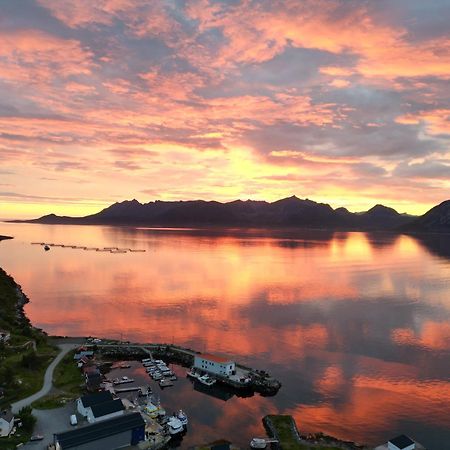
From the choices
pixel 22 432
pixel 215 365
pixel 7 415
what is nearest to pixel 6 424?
pixel 7 415

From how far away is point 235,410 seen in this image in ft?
109

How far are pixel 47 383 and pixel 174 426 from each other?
41.8 feet

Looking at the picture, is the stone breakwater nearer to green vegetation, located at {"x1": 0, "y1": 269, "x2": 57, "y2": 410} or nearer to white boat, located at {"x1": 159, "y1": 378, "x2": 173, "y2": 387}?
white boat, located at {"x1": 159, "y1": 378, "x2": 173, "y2": 387}

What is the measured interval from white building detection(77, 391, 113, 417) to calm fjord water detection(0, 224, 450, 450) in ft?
20.8

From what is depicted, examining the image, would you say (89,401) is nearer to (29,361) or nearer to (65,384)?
(65,384)

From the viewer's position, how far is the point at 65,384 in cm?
3488

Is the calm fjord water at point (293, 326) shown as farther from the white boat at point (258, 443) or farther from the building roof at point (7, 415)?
the building roof at point (7, 415)

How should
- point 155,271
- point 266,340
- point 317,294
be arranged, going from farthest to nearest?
point 155,271 → point 317,294 → point 266,340

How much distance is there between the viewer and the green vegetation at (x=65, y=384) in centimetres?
3062

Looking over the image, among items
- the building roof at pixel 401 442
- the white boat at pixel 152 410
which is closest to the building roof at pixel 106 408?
the white boat at pixel 152 410

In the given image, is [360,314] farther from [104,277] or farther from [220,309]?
[104,277]

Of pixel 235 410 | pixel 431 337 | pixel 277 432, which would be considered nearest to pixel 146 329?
pixel 235 410

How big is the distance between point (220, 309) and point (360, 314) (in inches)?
857

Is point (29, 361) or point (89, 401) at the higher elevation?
point (29, 361)
